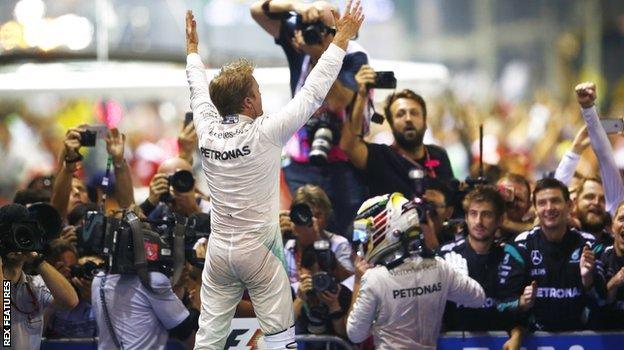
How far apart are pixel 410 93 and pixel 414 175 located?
108 cm

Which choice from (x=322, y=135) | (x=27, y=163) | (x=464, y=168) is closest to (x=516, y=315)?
(x=322, y=135)

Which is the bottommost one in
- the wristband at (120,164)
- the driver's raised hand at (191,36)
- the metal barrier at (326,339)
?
the metal barrier at (326,339)

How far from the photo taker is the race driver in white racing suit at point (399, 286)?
34.1ft

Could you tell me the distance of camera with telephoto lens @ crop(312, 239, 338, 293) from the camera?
35.9 ft

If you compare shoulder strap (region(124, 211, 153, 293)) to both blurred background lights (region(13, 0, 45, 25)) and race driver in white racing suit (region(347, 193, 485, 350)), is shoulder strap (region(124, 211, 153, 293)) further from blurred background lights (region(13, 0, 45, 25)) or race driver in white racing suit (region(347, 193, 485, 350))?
blurred background lights (region(13, 0, 45, 25))

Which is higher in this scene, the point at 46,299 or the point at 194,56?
the point at 194,56

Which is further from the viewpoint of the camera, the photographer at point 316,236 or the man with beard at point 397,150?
the man with beard at point 397,150

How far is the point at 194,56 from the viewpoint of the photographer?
10305mm

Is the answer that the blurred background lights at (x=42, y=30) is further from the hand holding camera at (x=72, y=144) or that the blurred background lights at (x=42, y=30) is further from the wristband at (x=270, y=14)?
the hand holding camera at (x=72, y=144)

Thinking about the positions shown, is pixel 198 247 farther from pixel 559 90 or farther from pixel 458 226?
pixel 559 90

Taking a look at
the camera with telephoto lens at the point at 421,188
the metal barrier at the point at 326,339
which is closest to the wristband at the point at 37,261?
the metal barrier at the point at 326,339

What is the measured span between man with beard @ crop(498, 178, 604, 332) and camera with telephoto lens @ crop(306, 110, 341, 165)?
1.74m

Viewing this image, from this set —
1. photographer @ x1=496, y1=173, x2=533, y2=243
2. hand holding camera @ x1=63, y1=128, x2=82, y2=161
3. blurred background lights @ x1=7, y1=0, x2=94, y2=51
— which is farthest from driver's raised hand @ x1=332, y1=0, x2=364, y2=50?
blurred background lights @ x1=7, y1=0, x2=94, y2=51

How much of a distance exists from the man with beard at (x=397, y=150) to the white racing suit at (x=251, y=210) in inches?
83.8
